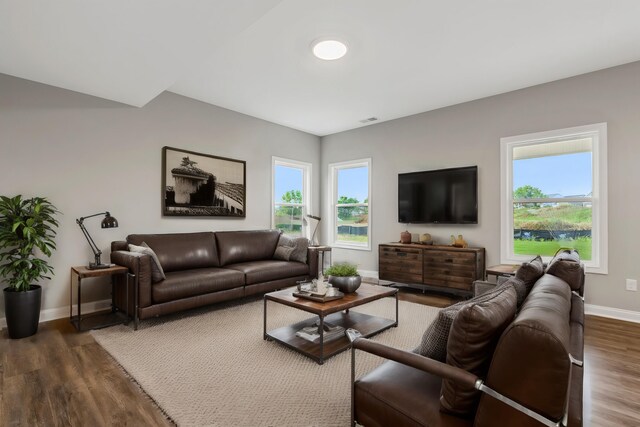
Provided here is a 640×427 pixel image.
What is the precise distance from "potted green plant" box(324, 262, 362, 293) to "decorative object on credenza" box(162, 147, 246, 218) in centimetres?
254

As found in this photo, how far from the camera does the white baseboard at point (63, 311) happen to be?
3466 mm

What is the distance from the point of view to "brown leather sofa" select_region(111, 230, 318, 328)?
3.27m

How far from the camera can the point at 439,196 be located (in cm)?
497

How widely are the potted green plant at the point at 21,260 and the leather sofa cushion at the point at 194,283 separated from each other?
3.47 feet

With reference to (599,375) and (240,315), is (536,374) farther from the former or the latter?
(240,315)

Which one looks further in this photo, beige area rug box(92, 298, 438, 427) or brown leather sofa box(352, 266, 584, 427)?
beige area rug box(92, 298, 438, 427)

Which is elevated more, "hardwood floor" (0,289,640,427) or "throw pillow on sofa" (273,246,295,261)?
"throw pillow on sofa" (273,246,295,261)

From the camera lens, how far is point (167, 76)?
3248 mm

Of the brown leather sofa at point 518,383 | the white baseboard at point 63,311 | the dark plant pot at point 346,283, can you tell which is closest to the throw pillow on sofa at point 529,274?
the brown leather sofa at point 518,383

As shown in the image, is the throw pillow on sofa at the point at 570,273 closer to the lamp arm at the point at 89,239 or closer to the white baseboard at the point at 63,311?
the lamp arm at the point at 89,239

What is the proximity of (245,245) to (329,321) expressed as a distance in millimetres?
2078

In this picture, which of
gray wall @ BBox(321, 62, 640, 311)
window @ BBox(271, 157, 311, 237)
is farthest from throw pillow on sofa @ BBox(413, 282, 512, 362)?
window @ BBox(271, 157, 311, 237)

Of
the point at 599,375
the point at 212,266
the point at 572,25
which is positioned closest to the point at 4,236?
the point at 212,266

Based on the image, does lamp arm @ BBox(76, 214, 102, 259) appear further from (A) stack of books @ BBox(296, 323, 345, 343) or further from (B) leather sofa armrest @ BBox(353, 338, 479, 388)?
(B) leather sofa armrest @ BBox(353, 338, 479, 388)
